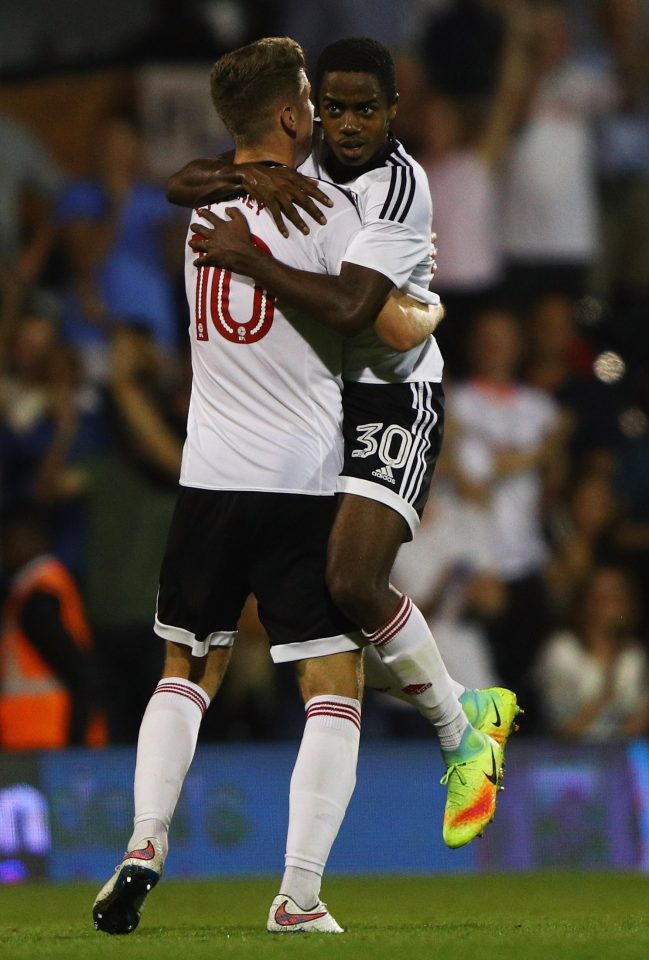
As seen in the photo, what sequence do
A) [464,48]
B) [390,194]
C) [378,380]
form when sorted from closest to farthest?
1. [390,194]
2. [378,380]
3. [464,48]

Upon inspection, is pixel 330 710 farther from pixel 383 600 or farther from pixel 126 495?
pixel 126 495

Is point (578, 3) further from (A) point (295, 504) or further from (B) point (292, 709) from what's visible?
(A) point (295, 504)

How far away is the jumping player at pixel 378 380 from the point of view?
440cm

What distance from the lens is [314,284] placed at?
14.3 feet

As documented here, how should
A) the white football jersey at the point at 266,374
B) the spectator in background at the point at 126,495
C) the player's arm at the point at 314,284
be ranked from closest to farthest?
the player's arm at the point at 314,284
the white football jersey at the point at 266,374
the spectator in background at the point at 126,495

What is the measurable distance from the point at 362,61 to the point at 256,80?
35 centimetres

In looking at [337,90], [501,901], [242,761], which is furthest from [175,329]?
[337,90]

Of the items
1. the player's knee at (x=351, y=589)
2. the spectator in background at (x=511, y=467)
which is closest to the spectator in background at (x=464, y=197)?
the spectator in background at (x=511, y=467)

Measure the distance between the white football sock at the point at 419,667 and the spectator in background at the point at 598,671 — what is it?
4655 millimetres

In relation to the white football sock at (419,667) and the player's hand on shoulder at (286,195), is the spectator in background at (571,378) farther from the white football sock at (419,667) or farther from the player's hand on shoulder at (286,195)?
the player's hand on shoulder at (286,195)

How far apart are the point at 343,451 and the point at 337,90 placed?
39.1 inches

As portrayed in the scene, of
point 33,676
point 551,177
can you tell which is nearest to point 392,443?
point 33,676

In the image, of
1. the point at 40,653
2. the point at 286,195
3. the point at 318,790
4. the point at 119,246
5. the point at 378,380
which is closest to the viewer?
the point at 318,790

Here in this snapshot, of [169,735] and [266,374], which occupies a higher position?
[266,374]
